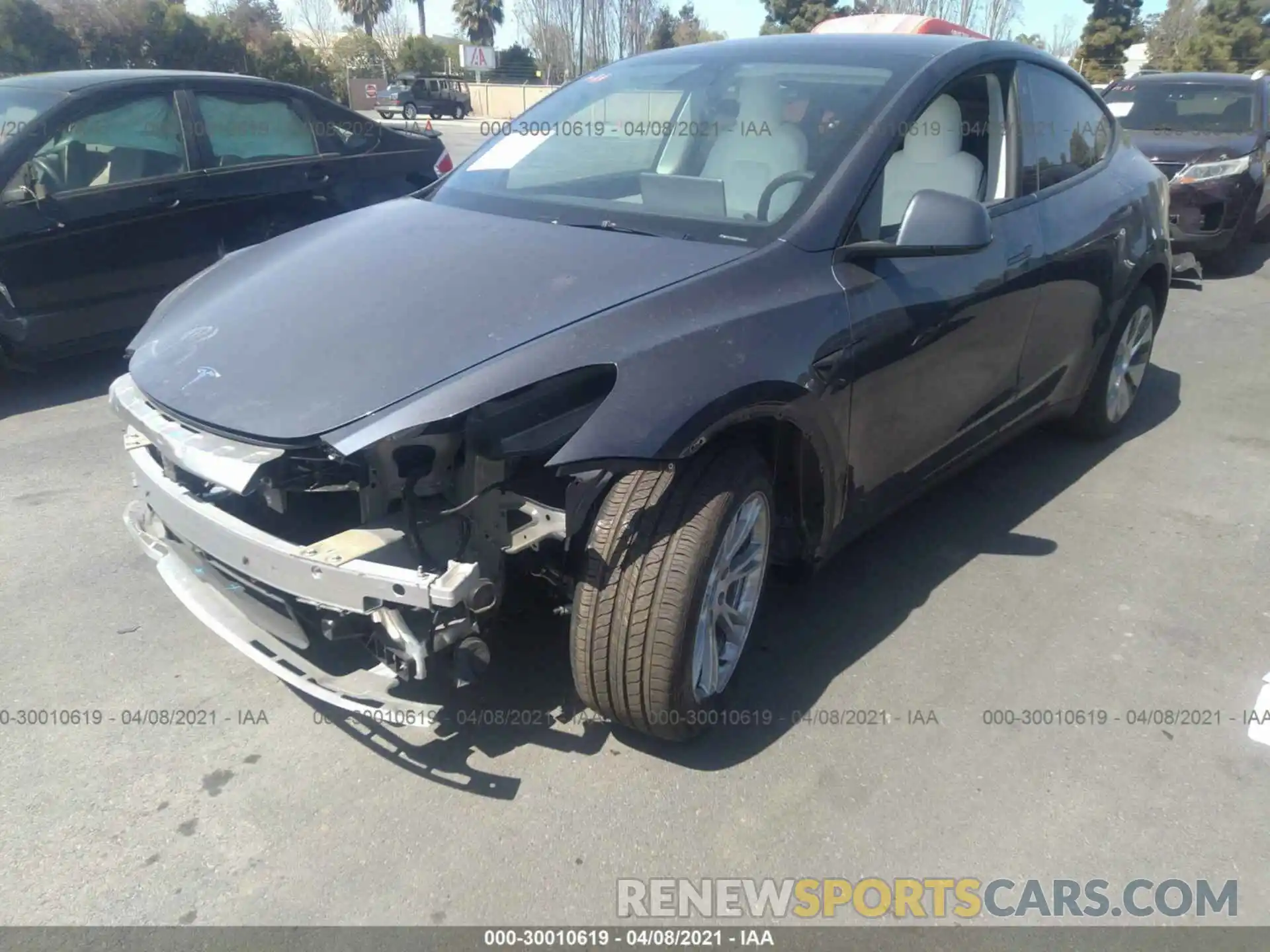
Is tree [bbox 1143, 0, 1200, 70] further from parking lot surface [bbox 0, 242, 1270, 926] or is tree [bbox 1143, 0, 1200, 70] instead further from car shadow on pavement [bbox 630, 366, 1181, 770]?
parking lot surface [bbox 0, 242, 1270, 926]

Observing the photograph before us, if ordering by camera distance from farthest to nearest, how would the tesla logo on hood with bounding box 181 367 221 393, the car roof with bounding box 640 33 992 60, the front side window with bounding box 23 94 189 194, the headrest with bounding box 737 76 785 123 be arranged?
the front side window with bounding box 23 94 189 194 → the car roof with bounding box 640 33 992 60 → the headrest with bounding box 737 76 785 123 → the tesla logo on hood with bounding box 181 367 221 393

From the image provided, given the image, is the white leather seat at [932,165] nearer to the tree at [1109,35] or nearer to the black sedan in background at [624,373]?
the black sedan in background at [624,373]

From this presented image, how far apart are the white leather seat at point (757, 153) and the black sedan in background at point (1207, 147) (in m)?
6.37

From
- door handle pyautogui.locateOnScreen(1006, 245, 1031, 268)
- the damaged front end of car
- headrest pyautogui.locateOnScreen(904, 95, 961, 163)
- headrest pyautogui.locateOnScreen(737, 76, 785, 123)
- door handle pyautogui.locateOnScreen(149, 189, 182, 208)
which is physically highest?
headrest pyautogui.locateOnScreen(737, 76, 785, 123)

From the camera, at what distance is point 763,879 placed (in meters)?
2.34

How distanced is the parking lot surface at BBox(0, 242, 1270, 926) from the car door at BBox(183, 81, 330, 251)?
8.88ft

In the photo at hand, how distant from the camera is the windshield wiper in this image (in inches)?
113

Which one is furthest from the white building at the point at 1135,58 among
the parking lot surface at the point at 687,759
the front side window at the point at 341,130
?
the parking lot surface at the point at 687,759

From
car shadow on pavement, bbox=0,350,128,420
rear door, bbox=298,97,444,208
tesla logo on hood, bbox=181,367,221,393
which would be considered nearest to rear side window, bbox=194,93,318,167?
rear door, bbox=298,97,444,208

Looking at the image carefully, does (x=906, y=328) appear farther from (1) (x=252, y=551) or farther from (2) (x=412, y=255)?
(1) (x=252, y=551)

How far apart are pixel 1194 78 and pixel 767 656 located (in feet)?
31.0

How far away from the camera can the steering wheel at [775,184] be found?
293 centimetres

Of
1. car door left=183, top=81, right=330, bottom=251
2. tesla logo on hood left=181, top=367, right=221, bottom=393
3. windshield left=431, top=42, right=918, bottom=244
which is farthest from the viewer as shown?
car door left=183, top=81, right=330, bottom=251
